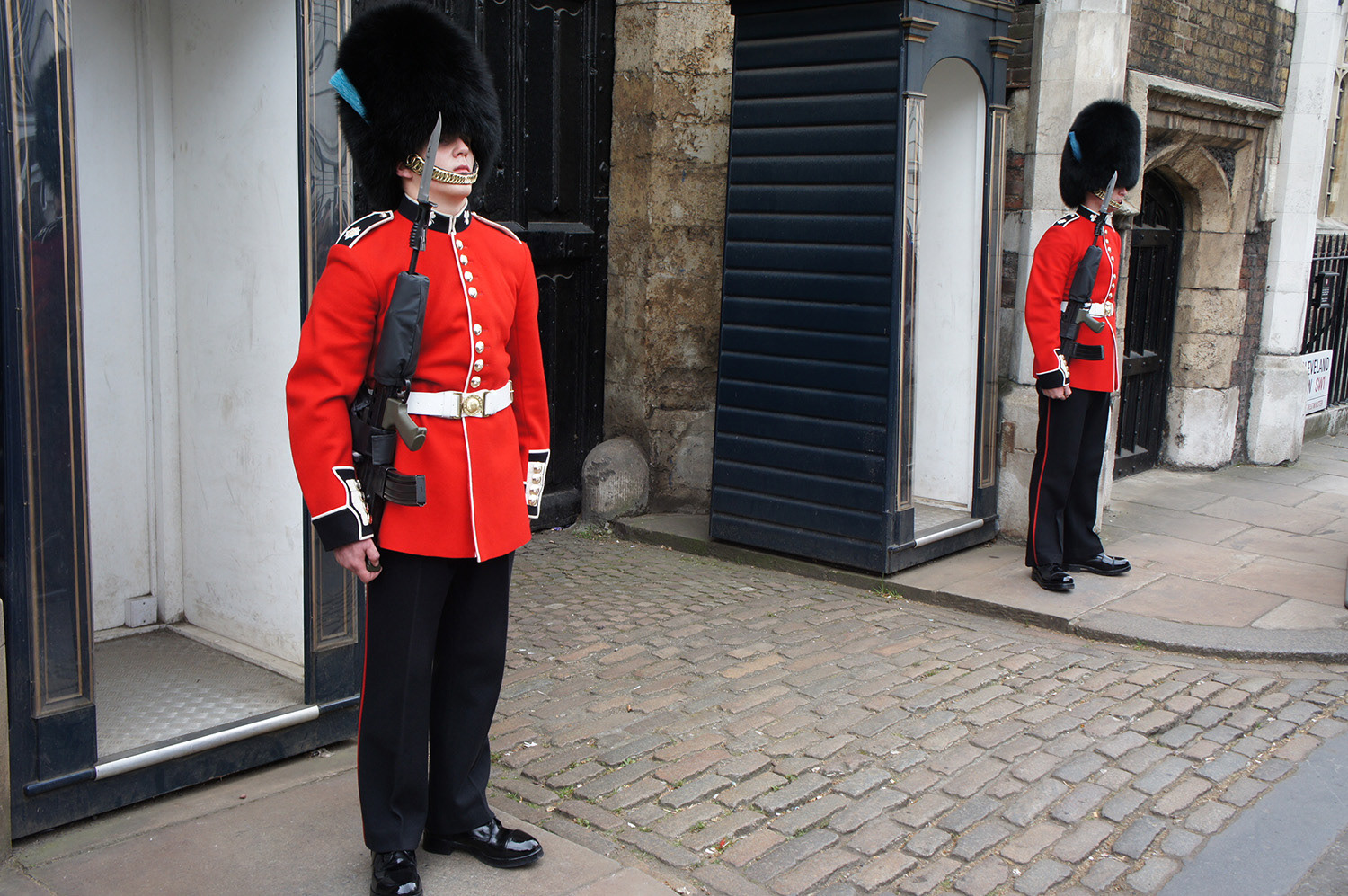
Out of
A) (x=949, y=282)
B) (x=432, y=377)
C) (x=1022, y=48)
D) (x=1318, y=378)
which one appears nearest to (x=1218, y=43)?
(x=1022, y=48)

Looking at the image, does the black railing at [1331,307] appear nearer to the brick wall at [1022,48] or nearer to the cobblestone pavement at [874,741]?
the brick wall at [1022,48]

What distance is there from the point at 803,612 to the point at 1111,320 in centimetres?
200

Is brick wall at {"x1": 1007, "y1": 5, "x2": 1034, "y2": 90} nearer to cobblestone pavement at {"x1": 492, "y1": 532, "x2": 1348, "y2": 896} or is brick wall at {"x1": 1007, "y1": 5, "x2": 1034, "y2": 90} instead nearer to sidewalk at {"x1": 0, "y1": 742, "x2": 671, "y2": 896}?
cobblestone pavement at {"x1": 492, "y1": 532, "x2": 1348, "y2": 896}

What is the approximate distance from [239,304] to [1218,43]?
6779 mm

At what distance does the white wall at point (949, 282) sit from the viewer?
6297 millimetres

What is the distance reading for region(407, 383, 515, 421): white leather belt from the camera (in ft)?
9.34

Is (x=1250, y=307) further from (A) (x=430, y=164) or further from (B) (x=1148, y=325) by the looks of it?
(A) (x=430, y=164)

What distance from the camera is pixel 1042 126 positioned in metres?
6.37

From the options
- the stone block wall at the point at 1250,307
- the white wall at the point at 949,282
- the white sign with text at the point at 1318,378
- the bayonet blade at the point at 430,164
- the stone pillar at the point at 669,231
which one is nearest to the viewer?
the bayonet blade at the point at 430,164

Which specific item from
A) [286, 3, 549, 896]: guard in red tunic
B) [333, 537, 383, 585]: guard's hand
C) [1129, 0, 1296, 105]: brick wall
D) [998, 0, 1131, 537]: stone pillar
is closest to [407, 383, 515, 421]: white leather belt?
[286, 3, 549, 896]: guard in red tunic

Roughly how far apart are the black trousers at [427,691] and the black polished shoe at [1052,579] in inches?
130

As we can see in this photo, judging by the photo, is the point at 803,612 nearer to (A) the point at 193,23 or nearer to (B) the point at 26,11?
(A) the point at 193,23

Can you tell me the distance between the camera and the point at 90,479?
4156 mm

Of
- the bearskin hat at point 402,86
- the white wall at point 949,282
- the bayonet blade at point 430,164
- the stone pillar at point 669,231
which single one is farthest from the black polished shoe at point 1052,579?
the bayonet blade at point 430,164
